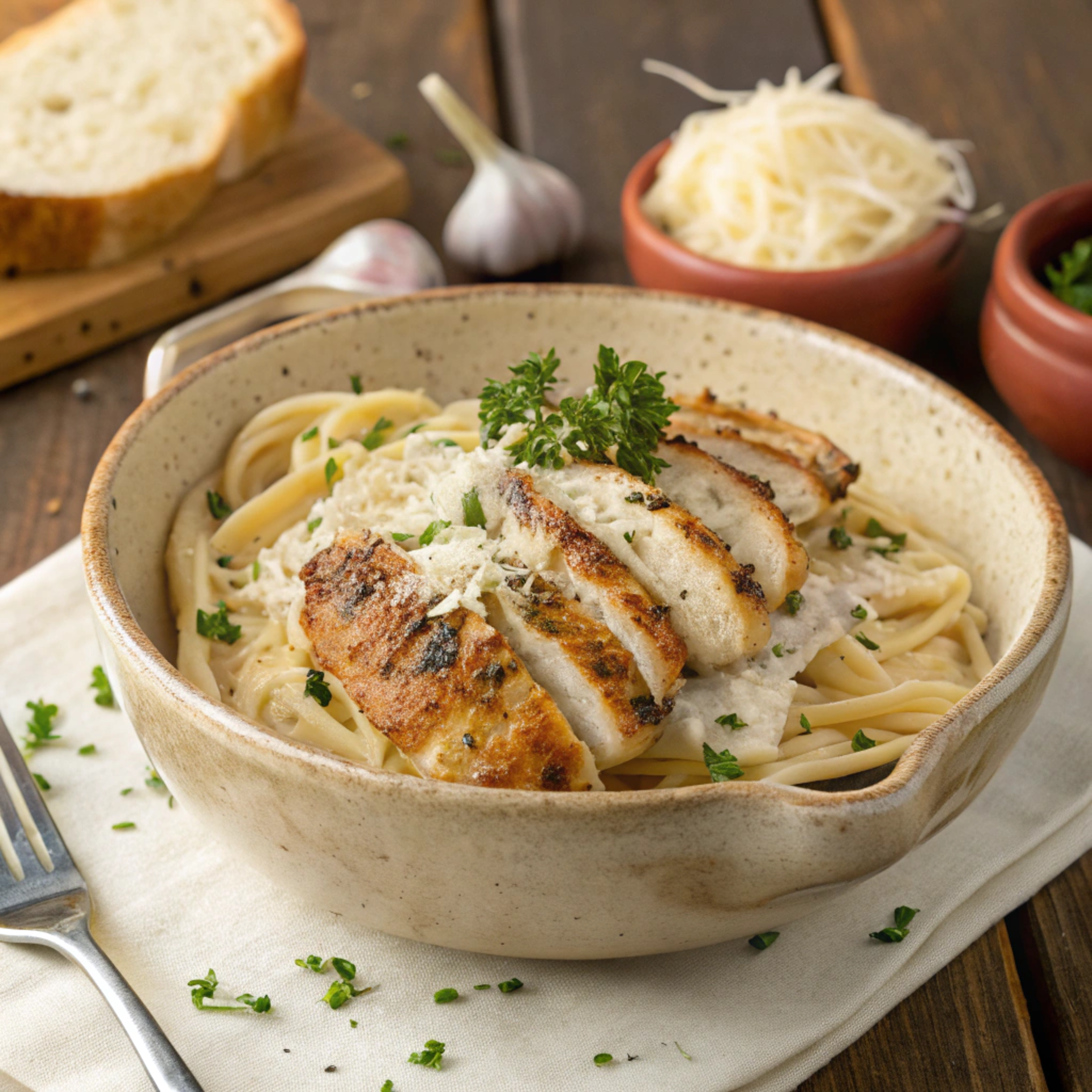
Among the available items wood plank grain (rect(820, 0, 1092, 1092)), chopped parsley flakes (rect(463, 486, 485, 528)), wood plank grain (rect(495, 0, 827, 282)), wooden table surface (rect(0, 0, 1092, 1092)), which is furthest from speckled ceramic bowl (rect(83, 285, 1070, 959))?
wood plank grain (rect(495, 0, 827, 282))

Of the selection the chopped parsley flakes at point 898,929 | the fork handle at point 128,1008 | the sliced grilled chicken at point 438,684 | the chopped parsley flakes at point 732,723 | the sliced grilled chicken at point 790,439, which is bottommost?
the chopped parsley flakes at point 898,929

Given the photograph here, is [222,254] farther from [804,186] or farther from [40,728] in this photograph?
[40,728]

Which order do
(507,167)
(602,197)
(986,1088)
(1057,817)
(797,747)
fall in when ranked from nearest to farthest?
1. (986,1088)
2. (797,747)
3. (1057,817)
4. (507,167)
5. (602,197)

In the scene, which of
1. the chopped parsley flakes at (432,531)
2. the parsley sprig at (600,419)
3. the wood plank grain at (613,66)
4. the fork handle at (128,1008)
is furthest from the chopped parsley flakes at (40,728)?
the wood plank grain at (613,66)

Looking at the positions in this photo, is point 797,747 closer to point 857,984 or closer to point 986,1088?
point 857,984

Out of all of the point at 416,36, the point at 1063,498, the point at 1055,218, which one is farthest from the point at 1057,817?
the point at 416,36

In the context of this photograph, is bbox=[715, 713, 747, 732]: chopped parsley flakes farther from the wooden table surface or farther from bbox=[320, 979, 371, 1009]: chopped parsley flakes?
the wooden table surface

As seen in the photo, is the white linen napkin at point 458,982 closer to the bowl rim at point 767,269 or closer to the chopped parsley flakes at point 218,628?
the chopped parsley flakes at point 218,628
